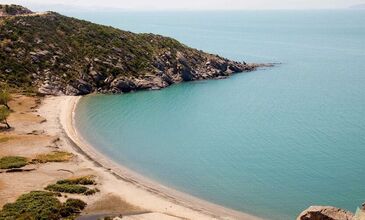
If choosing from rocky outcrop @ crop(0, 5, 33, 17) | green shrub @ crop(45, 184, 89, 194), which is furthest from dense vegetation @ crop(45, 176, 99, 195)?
rocky outcrop @ crop(0, 5, 33, 17)

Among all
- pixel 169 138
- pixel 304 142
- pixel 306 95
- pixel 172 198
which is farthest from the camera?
pixel 306 95

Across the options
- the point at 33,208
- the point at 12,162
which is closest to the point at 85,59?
the point at 12,162

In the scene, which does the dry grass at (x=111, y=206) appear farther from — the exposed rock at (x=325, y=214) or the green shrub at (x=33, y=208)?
the exposed rock at (x=325, y=214)

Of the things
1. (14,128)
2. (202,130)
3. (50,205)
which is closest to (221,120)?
(202,130)

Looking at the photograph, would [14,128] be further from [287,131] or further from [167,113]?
[287,131]

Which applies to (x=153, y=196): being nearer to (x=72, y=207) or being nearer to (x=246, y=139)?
(x=72, y=207)

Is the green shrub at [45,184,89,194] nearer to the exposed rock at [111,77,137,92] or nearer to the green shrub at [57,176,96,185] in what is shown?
the green shrub at [57,176,96,185]
